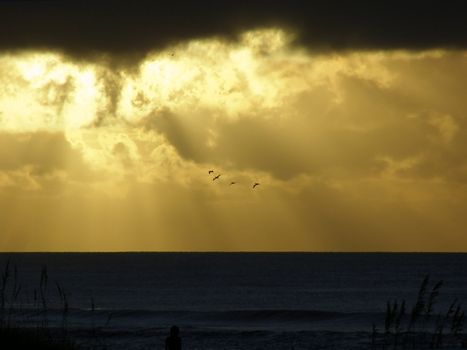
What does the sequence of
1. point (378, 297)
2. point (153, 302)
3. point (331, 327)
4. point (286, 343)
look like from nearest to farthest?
point (286, 343) → point (331, 327) → point (153, 302) → point (378, 297)

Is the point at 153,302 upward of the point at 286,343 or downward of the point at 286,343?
upward

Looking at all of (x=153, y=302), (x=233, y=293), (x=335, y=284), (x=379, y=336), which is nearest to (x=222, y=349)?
(x=379, y=336)

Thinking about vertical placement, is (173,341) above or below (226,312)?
below

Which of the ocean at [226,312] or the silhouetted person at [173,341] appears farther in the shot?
the ocean at [226,312]

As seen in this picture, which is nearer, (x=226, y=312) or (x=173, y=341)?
(x=173, y=341)

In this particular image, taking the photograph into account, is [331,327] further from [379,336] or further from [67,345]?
[67,345]

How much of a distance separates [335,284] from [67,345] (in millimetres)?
93005

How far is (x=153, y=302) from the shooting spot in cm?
8138

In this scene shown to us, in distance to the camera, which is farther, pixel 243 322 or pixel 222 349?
pixel 243 322

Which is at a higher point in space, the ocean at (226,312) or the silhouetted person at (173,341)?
the ocean at (226,312)

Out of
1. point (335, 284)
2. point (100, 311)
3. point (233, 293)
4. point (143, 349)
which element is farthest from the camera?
point (335, 284)

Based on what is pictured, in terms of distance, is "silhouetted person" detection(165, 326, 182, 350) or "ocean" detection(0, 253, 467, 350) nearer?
"silhouetted person" detection(165, 326, 182, 350)

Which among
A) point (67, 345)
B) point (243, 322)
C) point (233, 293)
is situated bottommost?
point (67, 345)

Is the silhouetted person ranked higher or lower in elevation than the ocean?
lower
